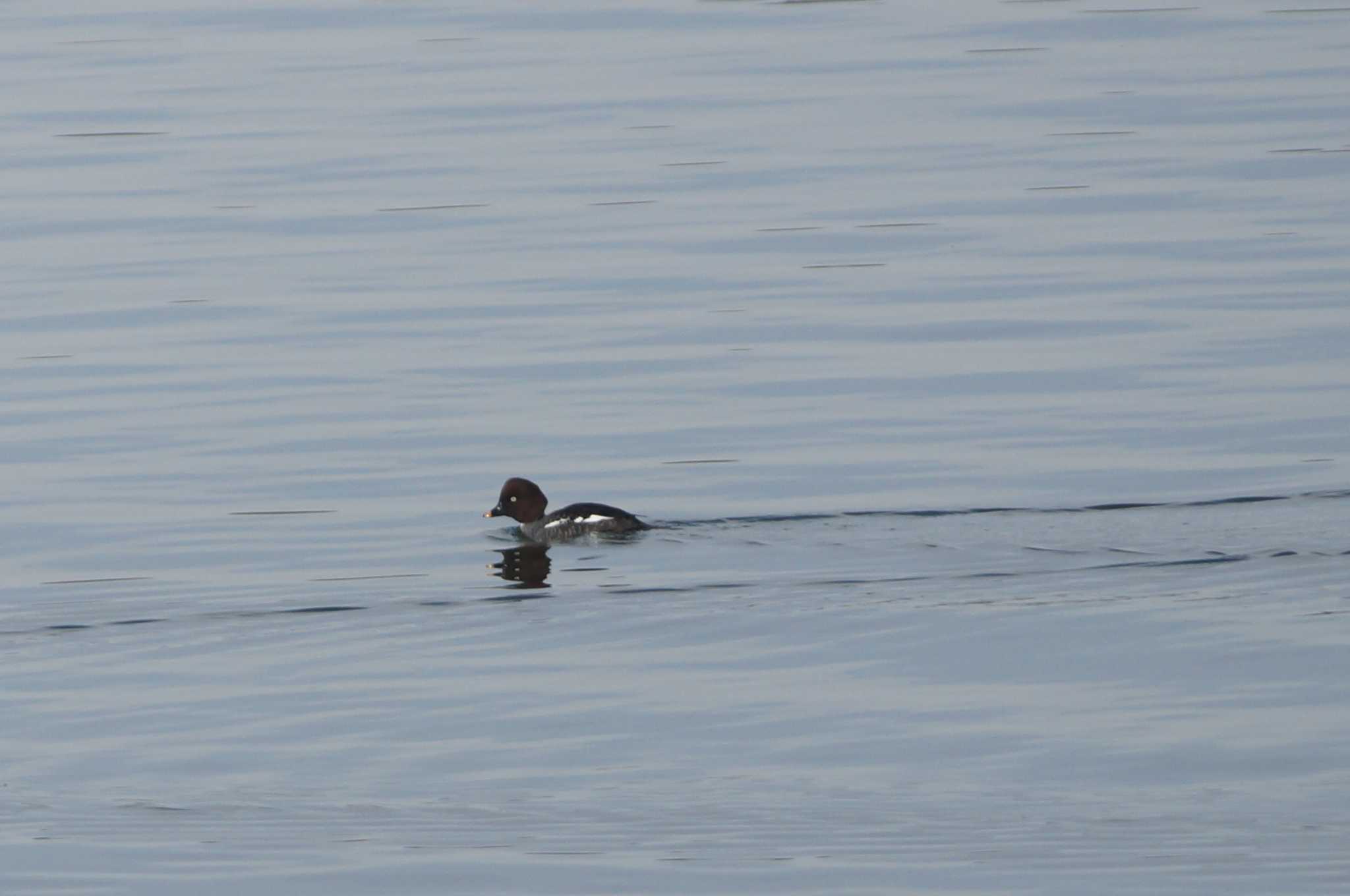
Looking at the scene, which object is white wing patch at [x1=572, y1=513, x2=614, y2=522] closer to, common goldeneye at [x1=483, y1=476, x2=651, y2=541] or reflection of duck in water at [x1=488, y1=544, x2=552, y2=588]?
common goldeneye at [x1=483, y1=476, x2=651, y2=541]

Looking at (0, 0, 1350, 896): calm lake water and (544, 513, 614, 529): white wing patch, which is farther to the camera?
(544, 513, 614, 529): white wing patch

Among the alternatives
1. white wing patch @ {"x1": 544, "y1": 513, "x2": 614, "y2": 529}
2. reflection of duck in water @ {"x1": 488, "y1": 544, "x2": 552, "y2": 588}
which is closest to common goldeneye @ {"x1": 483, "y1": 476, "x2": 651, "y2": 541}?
white wing patch @ {"x1": 544, "y1": 513, "x2": 614, "y2": 529}

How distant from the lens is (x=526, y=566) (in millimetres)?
16016

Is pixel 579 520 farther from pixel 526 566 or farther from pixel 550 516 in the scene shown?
pixel 526 566

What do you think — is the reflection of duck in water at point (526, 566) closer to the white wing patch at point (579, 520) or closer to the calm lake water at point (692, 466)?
the calm lake water at point (692, 466)

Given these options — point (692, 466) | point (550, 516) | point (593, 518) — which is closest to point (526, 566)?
point (593, 518)

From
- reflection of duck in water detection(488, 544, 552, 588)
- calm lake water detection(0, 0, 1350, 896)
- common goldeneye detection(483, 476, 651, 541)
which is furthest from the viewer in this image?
common goldeneye detection(483, 476, 651, 541)

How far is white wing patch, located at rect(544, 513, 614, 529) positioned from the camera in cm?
1634

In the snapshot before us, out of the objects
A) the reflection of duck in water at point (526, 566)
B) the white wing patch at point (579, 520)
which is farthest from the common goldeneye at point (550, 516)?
the reflection of duck in water at point (526, 566)

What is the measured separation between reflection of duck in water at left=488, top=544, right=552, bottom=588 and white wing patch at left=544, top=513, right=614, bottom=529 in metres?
0.26

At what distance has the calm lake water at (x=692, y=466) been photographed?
1109 cm

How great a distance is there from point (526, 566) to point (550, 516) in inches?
29.4

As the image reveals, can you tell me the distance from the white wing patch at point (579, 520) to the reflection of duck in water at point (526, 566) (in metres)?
0.26

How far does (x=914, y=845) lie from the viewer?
10523mm
